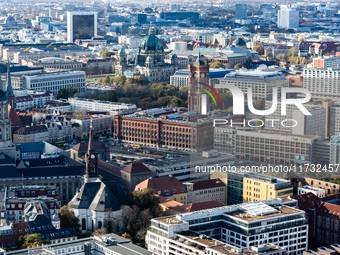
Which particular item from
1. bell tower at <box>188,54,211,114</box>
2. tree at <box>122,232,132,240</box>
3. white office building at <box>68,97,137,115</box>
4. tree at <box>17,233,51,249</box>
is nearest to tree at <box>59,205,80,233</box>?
tree at <box>122,232,132,240</box>

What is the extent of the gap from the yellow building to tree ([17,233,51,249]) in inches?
479

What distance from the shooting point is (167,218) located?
38.4 m

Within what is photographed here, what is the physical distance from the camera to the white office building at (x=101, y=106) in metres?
71.4

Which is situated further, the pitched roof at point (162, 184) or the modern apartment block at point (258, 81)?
the modern apartment block at point (258, 81)

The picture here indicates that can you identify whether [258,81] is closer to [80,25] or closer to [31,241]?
[31,241]

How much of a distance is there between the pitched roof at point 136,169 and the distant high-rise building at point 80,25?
3673 inches

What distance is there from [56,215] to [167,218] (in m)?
5.63

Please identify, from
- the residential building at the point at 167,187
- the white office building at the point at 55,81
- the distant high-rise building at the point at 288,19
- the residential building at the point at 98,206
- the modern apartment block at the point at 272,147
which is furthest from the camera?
the distant high-rise building at the point at 288,19

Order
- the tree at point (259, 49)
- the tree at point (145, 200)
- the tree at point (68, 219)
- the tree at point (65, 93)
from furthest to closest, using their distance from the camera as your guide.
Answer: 1. the tree at point (259, 49)
2. the tree at point (65, 93)
3. the tree at point (145, 200)
4. the tree at point (68, 219)

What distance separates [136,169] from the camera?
49188 mm

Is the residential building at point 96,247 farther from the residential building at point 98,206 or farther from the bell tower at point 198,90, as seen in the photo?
the bell tower at point 198,90

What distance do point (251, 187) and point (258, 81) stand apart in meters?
33.7

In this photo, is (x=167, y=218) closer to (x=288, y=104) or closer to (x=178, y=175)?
(x=178, y=175)

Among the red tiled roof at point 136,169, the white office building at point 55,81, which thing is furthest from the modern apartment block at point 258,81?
the red tiled roof at point 136,169
